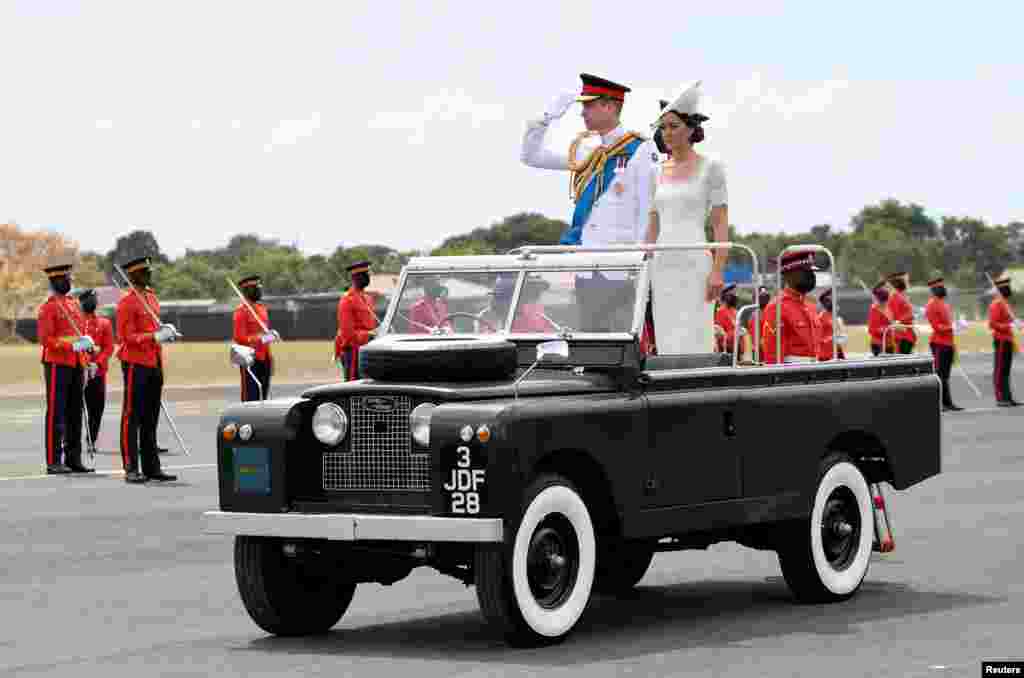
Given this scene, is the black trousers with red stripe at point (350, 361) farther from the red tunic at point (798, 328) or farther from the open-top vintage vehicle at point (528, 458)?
the open-top vintage vehicle at point (528, 458)

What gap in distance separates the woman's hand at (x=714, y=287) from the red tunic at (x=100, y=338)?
511 inches

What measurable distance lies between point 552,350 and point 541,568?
0.99 meters

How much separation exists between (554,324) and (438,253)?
1.15 metres

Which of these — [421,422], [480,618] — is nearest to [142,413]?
[480,618]

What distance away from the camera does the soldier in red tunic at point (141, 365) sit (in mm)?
20328

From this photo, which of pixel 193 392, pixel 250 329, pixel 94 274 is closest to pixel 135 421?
pixel 250 329

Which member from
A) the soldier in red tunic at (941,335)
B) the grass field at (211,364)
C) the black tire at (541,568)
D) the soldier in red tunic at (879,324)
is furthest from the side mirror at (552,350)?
the grass field at (211,364)

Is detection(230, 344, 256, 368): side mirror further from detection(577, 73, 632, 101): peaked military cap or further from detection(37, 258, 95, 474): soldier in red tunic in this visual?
detection(577, 73, 632, 101): peaked military cap

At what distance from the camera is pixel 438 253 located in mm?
11727

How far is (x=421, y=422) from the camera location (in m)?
9.82

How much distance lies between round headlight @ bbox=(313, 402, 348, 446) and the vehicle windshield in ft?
3.18

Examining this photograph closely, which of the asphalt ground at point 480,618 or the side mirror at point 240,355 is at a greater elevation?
the side mirror at point 240,355

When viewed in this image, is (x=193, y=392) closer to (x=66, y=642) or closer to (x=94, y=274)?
(x=66, y=642)

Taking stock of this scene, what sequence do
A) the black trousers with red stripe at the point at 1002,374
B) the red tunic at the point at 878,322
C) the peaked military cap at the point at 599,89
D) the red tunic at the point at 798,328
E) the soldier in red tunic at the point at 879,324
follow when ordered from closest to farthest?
the peaked military cap at the point at 599,89, the red tunic at the point at 798,328, the soldier in red tunic at the point at 879,324, the red tunic at the point at 878,322, the black trousers with red stripe at the point at 1002,374
